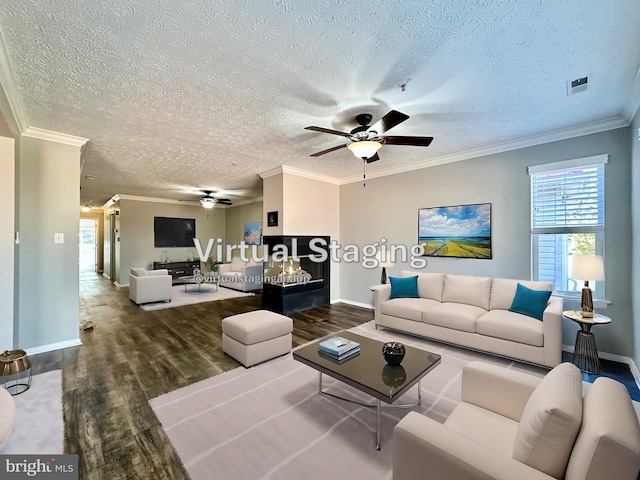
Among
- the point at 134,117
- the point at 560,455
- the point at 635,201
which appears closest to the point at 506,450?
the point at 560,455

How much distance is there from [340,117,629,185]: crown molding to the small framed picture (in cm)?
207

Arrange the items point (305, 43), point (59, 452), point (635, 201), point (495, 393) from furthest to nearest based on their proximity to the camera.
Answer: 1. point (635, 201)
2. point (305, 43)
3. point (59, 452)
4. point (495, 393)

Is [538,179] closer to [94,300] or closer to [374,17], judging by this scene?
[374,17]

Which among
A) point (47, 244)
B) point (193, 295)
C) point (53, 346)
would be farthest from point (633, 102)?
point (193, 295)

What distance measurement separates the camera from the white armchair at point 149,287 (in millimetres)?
5648

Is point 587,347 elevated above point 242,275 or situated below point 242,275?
below

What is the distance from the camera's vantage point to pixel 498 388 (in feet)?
5.19

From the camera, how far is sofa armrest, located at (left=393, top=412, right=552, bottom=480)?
984 millimetres

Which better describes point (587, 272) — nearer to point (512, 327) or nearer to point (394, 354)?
point (512, 327)

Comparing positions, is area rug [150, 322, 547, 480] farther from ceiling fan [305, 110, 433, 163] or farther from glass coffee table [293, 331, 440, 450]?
ceiling fan [305, 110, 433, 163]

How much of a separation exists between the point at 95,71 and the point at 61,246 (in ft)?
8.15

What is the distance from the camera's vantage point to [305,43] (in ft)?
6.26

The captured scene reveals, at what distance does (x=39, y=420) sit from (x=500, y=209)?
17.7 ft

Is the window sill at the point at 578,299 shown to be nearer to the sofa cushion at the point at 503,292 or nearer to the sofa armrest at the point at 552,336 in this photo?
the sofa cushion at the point at 503,292
